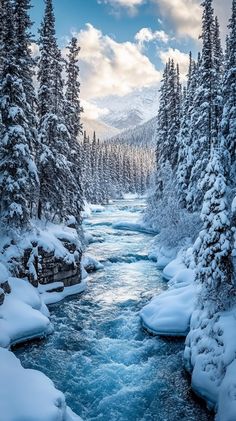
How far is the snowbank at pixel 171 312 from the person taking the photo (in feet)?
53.4

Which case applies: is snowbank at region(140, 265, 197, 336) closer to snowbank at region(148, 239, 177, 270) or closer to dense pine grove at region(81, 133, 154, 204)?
snowbank at region(148, 239, 177, 270)

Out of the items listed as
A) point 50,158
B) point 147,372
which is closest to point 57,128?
point 50,158

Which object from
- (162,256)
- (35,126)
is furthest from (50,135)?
(162,256)

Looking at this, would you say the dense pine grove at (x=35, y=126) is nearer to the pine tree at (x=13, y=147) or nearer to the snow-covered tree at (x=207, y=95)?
the pine tree at (x=13, y=147)

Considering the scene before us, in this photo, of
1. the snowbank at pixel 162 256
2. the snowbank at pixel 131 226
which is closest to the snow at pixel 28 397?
the snowbank at pixel 162 256

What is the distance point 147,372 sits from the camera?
13.6 metres

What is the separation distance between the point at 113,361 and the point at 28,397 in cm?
542

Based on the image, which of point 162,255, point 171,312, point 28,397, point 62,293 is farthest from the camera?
point 162,255

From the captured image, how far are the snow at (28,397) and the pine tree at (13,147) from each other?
10429 mm

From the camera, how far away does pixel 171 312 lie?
54.5 feet

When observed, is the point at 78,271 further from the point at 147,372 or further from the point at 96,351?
the point at 147,372

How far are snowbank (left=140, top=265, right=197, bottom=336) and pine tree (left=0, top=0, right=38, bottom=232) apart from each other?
858 centimetres

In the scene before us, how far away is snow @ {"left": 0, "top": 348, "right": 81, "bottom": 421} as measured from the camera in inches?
351

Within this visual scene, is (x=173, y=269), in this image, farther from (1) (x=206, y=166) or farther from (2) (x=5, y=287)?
(2) (x=5, y=287)
